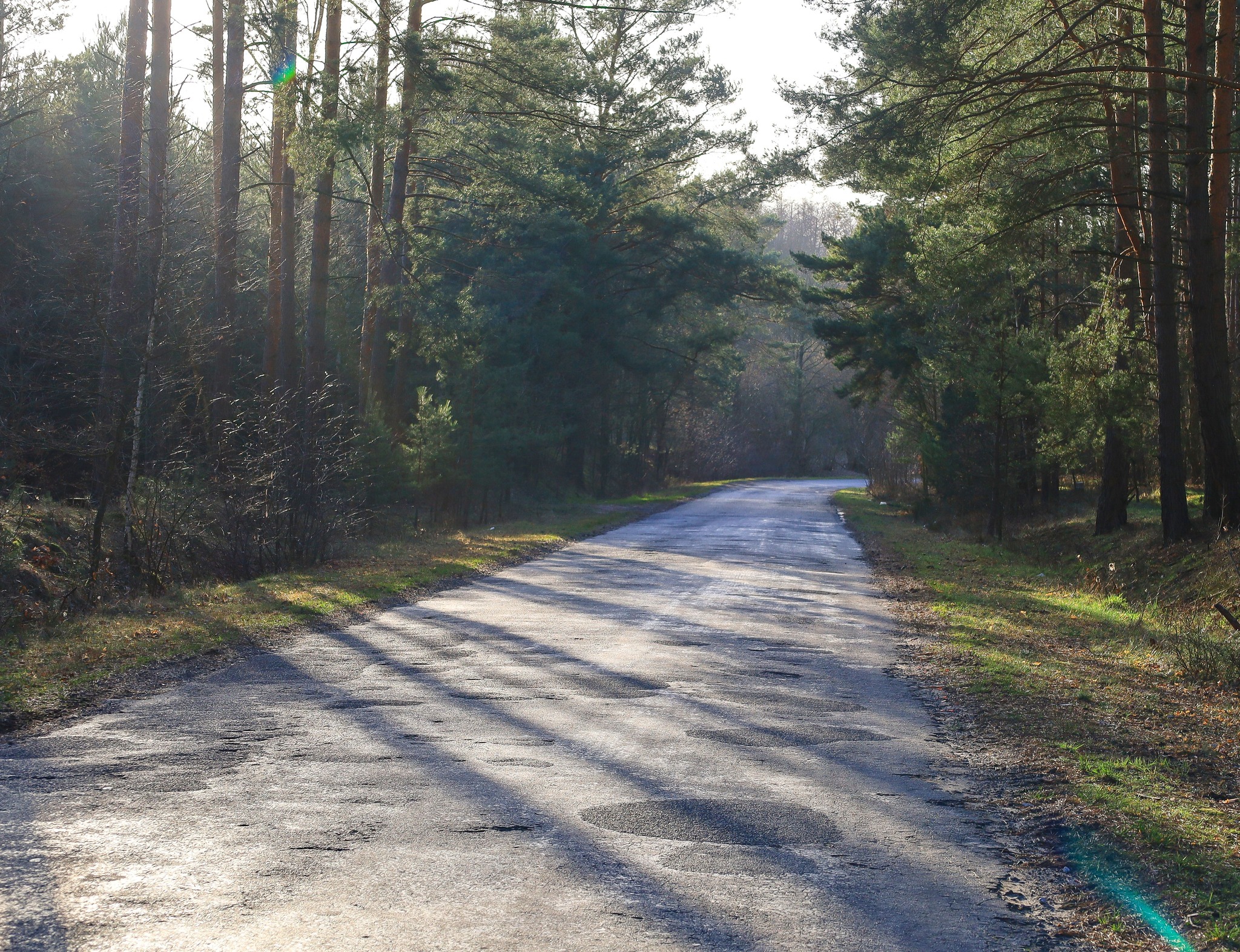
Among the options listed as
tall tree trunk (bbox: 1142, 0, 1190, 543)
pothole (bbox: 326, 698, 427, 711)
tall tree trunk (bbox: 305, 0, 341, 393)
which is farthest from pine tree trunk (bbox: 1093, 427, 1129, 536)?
pothole (bbox: 326, 698, 427, 711)

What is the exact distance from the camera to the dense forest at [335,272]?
53.5ft

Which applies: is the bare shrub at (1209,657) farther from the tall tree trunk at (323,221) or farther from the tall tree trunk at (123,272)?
the tall tree trunk at (323,221)

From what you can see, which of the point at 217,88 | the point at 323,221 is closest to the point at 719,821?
the point at 323,221

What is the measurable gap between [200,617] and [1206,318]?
15178mm

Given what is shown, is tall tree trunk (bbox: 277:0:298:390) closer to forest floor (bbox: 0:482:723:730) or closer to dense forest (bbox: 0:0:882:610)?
dense forest (bbox: 0:0:882:610)

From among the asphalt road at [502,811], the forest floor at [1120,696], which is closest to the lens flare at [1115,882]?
the forest floor at [1120,696]

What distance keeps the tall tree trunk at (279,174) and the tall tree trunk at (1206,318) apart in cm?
1500

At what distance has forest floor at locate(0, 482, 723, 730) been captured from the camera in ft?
27.0

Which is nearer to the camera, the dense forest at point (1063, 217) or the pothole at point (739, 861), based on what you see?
the pothole at point (739, 861)

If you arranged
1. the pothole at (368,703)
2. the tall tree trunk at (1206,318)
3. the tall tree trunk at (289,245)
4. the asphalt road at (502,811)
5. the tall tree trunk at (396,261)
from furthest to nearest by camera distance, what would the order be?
the tall tree trunk at (396,261) < the tall tree trunk at (289,245) < the tall tree trunk at (1206,318) < the pothole at (368,703) < the asphalt road at (502,811)

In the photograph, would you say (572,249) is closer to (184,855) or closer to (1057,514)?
(1057,514)

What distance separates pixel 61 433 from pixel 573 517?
1590 cm

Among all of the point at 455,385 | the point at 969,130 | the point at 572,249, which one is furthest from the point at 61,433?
the point at 572,249

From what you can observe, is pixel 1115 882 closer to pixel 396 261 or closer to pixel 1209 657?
pixel 1209 657
